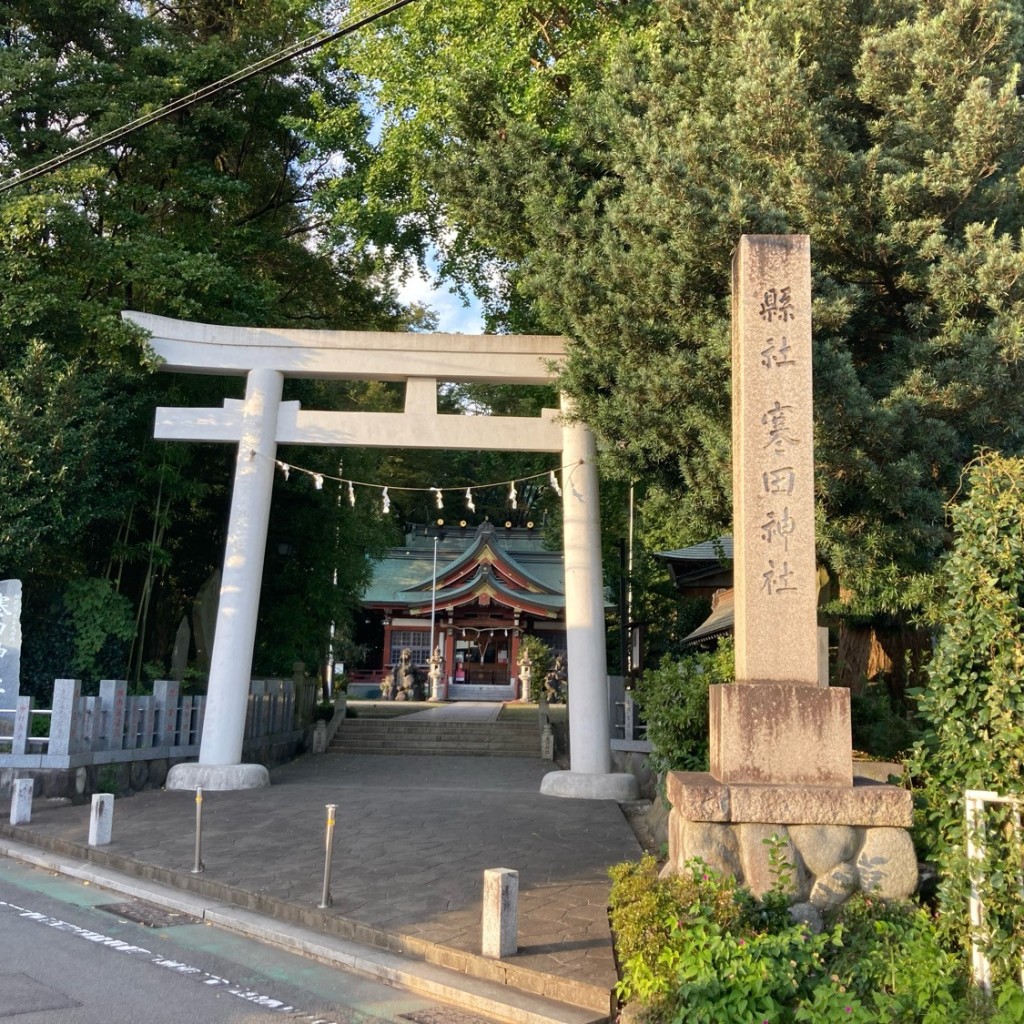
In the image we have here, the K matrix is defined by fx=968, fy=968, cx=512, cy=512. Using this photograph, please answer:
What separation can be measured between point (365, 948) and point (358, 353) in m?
9.50

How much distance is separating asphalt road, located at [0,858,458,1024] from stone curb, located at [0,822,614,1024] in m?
0.12

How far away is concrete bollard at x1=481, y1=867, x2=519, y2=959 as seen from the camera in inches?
251

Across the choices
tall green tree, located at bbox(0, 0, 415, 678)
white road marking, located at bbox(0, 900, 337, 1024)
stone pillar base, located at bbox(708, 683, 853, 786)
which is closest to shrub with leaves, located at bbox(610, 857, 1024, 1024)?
stone pillar base, located at bbox(708, 683, 853, 786)

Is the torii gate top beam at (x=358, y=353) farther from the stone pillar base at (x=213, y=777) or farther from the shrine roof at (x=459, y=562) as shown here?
the shrine roof at (x=459, y=562)

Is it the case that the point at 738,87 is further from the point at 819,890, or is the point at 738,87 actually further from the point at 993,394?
the point at 819,890

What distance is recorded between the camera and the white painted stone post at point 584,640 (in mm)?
13852

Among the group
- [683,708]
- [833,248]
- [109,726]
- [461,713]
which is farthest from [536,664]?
[833,248]

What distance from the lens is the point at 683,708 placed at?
10.0m

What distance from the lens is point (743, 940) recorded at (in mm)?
5285

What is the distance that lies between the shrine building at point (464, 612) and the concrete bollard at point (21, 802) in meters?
21.8

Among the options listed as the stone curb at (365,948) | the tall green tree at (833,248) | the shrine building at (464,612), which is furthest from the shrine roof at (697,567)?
the stone curb at (365,948)

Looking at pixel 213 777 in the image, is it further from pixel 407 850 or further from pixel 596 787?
pixel 596 787

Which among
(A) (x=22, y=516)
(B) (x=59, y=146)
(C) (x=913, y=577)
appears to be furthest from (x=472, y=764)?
(B) (x=59, y=146)

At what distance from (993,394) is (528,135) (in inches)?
251
